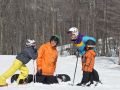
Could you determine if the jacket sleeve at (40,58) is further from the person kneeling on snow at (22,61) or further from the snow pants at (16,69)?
the snow pants at (16,69)

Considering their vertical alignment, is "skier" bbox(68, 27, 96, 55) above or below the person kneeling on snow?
above

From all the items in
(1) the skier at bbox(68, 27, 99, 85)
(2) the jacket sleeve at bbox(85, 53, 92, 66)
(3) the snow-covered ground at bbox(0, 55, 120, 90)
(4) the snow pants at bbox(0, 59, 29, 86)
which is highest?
(1) the skier at bbox(68, 27, 99, 85)

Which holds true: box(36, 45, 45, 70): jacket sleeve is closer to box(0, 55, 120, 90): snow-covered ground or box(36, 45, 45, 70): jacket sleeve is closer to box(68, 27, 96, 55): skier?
box(0, 55, 120, 90): snow-covered ground

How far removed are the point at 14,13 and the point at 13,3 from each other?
264cm

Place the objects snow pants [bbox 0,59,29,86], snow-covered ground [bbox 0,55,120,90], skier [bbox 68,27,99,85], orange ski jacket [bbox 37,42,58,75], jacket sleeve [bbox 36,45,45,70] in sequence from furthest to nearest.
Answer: orange ski jacket [bbox 37,42,58,75] → jacket sleeve [bbox 36,45,45,70] → skier [bbox 68,27,99,85] → snow pants [bbox 0,59,29,86] → snow-covered ground [bbox 0,55,120,90]

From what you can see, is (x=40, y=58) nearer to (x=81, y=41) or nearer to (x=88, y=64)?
(x=81, y=41)

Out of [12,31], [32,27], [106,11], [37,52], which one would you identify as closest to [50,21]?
[32,27]

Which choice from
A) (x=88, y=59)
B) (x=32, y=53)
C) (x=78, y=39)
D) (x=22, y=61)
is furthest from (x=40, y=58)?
(x=88, y=59)

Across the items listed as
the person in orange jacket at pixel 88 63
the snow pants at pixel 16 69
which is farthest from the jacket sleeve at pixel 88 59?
the snow pants at pixel 16 69

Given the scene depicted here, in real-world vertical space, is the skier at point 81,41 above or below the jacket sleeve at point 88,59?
above

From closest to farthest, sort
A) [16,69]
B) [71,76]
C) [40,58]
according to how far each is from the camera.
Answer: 1. [16,69]
2. [40,58]
3. [71,76]

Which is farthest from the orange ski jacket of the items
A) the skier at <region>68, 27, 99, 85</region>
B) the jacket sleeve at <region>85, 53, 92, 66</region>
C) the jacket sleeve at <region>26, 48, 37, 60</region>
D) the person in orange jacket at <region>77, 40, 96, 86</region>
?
the jacket sleeve at <region>85, 53, 92, 66</region>

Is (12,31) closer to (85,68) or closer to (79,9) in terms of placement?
(79,9)

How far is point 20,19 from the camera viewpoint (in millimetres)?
70375
